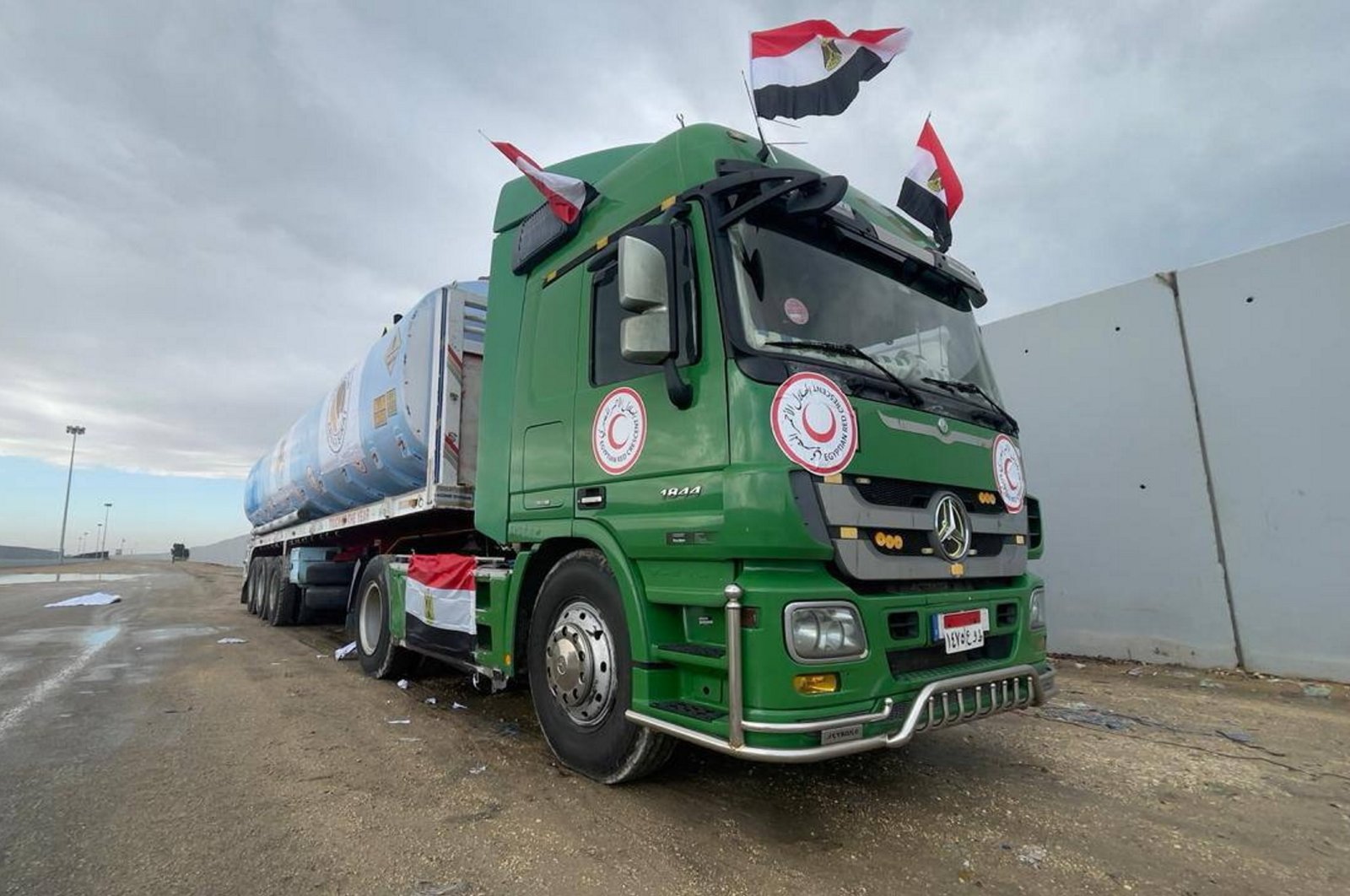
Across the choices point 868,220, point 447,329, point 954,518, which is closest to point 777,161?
point 868,220

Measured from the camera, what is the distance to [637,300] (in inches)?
114

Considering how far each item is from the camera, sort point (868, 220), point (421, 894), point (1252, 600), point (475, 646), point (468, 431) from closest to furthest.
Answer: point (421, 894), point (868, 220), point (475, 646), point (468, 431), point (1252, 600)

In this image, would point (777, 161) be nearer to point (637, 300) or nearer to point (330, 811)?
point (637, 300)

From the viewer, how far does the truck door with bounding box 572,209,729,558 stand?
9.30 feet

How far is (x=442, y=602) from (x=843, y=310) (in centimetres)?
348

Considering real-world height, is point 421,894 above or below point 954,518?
below

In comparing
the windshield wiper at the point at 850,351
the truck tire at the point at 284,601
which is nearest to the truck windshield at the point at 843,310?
the windshield wiper at the point at 850,351

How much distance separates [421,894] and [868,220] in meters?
3.46

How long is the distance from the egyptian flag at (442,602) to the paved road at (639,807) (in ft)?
1.80

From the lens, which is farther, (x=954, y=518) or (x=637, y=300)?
(x=954, y=518)

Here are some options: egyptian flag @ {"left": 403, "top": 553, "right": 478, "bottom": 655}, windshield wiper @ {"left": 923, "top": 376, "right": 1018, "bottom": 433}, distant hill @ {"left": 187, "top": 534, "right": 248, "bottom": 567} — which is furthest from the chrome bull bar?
distant hill @ {"left": 187, "top": 534, "right": 248, "bottom": 567}

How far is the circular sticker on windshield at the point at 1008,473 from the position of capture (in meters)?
3.44

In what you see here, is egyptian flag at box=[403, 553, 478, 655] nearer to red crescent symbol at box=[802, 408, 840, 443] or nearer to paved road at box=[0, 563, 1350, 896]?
paved road at box=[0, 563, 1350, 896]

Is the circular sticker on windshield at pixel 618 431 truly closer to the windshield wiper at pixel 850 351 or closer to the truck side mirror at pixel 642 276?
the truck side mirror at pixel 642 276
